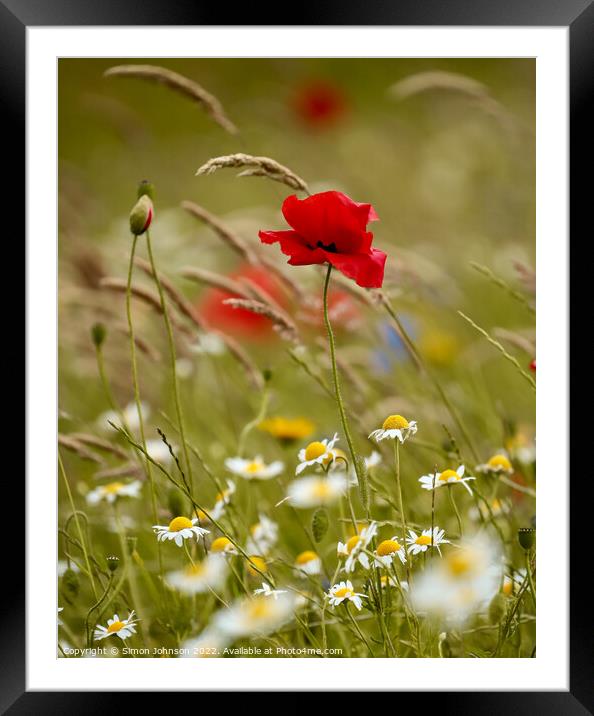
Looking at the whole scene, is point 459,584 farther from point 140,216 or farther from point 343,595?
point 140,216

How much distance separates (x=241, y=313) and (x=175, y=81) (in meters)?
0.57

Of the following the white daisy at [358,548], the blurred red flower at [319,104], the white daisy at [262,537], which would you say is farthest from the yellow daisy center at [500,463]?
the blurred red flower at [319,104]

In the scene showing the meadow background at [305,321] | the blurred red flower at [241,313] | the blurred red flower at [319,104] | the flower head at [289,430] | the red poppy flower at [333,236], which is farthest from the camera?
the blurred red flower at [241,313]

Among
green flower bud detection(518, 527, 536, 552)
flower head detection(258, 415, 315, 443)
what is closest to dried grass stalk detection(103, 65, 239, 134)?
flower head detection(258, 415, 315, 443)

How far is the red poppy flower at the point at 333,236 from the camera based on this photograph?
937mm

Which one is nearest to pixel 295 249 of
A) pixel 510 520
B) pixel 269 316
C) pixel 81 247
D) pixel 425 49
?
pixel 269 316

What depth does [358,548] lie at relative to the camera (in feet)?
3.38

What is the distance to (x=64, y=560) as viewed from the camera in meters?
1.15

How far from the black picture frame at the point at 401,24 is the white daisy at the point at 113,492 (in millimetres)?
153

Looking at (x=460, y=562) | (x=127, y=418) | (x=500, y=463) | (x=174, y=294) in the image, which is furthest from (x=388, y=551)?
(x=127, y=418)

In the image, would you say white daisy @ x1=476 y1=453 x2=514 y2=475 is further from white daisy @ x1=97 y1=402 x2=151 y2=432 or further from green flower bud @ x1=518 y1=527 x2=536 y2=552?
white daisy @ x1=97 y1=402 x2=151 y2=432

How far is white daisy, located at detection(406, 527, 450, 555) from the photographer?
1.04 m

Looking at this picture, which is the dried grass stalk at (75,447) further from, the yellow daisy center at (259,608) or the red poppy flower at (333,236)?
the red poppy flower at (333,236)

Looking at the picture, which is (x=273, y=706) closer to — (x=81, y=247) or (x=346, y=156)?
(x=81, y=247)
